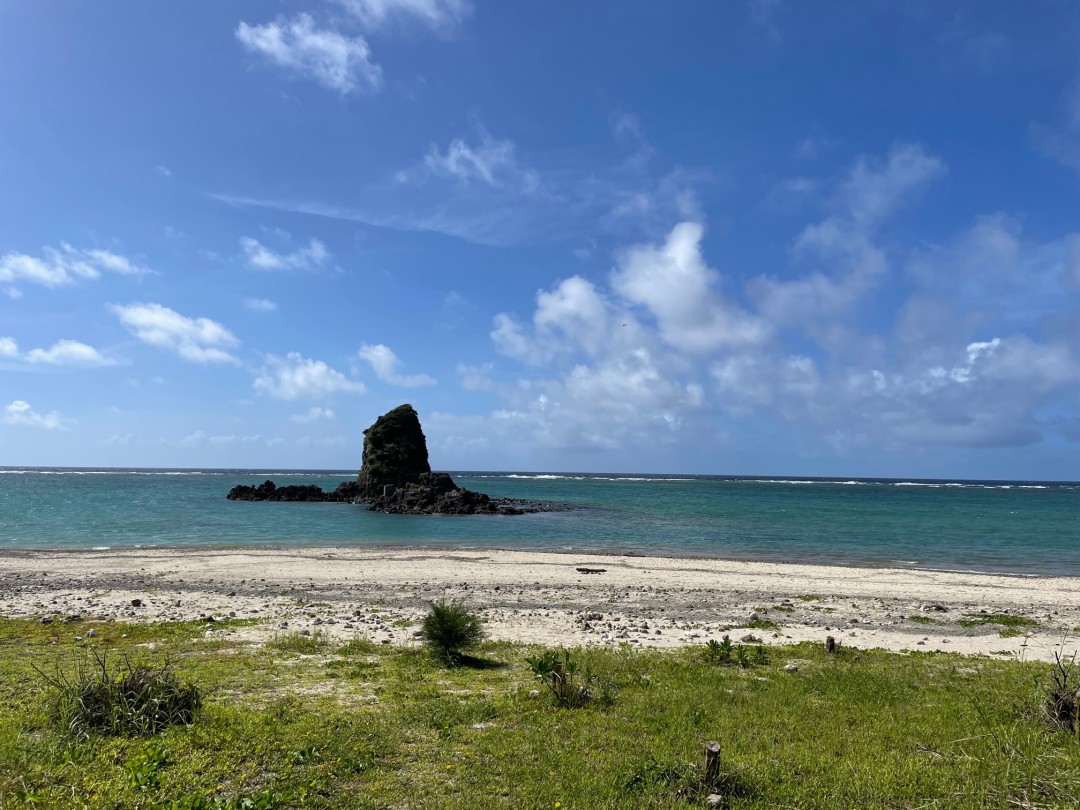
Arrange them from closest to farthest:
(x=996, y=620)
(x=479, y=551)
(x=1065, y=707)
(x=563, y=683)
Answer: (x=1065, y=707) → (x=563, y=683) → (x=996, y=620) → (x=479, y=551)

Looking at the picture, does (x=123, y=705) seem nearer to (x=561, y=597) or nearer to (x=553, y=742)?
(x=553, y=742)

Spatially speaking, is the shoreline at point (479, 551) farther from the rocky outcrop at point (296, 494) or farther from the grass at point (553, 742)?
the rocky outcrop at point (296, 494)

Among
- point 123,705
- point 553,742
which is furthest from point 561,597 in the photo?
point 123,705

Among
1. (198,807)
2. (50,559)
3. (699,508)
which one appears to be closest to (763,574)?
(198,807)

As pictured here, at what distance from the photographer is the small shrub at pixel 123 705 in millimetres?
9367

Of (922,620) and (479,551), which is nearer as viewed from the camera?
(922,620)

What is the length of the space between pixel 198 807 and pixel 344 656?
8.72 metres

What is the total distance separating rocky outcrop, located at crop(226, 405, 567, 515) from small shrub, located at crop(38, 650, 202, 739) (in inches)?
3090

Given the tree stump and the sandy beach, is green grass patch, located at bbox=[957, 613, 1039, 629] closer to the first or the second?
the sandy beach

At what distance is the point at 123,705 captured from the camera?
9.70 metres

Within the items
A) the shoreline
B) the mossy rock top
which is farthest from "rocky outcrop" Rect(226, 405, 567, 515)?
the shoreline

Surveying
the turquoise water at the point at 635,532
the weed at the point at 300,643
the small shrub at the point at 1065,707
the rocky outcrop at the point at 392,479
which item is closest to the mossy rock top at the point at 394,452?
the rocky outcrop at the point at 392,479

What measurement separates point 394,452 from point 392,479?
4785mm

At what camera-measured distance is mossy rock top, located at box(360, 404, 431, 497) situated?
10550cm
